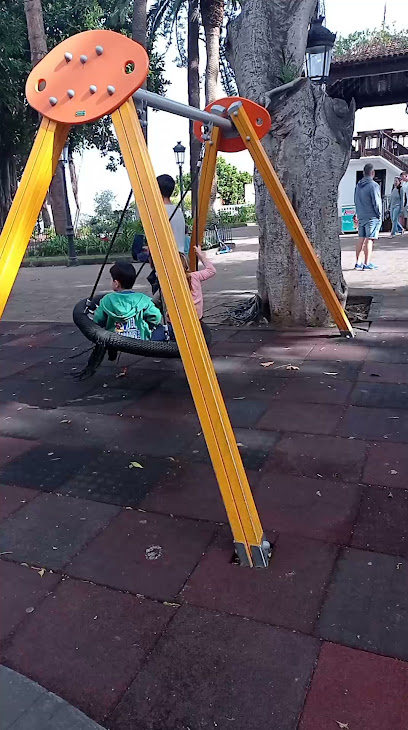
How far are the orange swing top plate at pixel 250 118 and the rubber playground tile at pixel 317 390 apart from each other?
1954 millimetres

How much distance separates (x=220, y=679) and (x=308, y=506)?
3.58 feet

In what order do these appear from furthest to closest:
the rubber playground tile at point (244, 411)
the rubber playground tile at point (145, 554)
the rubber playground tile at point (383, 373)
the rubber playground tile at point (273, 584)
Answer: the rubber playground tile at point (383, 373)
the rubber playground tile at point (244, 411)
the rubber playground tile at point (145, 554)
the rubber playground tile at point (273, 584)

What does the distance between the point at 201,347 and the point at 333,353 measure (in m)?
3.05

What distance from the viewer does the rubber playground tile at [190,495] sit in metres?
2.71

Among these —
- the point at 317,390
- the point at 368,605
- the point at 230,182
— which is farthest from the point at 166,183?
the point at 230,182

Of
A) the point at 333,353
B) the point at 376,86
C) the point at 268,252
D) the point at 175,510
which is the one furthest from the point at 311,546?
the point at 376,86

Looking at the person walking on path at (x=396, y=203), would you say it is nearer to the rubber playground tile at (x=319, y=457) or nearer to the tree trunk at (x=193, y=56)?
the tree trunk at (x=193, y=56)

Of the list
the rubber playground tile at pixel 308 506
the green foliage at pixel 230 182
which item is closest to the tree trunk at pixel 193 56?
the green foliage at pixel 230 182

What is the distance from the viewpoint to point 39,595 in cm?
219

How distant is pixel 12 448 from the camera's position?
3588 millimetres

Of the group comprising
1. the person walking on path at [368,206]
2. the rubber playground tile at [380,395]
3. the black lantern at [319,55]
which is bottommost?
the rubber playground tile at [380,395]

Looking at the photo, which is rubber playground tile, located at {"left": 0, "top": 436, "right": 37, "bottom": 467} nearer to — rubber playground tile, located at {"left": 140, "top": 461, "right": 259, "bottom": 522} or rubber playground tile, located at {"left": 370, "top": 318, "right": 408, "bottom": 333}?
rubber playground tile, located at {"left": 140, "top": 461, "right": 259, "bottom": 522}

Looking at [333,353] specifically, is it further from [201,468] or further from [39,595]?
[39,595]

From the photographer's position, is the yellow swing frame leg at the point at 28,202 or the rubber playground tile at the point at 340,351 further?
the rubber playground tile at the point at 340,351
